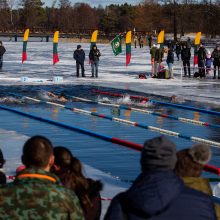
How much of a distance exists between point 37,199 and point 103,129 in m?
12.0

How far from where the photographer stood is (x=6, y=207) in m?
4.39

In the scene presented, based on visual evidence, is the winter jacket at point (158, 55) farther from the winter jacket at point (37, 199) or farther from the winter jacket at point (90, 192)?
the winter jacket at point (37, 199)

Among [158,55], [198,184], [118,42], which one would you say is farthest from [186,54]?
[198,184]

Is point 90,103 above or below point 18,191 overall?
below

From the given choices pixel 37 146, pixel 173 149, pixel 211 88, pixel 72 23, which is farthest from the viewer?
pixel 72 23

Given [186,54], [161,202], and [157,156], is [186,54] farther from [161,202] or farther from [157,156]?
[161,202]

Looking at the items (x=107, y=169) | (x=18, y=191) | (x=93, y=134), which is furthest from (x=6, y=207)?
(x=93, y=134)

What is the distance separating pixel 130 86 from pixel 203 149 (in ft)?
75.7

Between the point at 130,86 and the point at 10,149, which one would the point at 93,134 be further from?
the point at 130,86

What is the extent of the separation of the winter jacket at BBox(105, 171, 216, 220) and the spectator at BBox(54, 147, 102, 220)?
41.7 inches

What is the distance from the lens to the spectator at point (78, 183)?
5117mm

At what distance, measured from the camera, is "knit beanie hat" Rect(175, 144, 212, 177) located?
4.50 meters

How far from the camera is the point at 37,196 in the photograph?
170 inches

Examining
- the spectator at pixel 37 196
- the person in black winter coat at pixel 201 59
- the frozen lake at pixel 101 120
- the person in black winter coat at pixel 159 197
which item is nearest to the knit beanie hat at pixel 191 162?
the person in black winter coat at pixel 159 197
